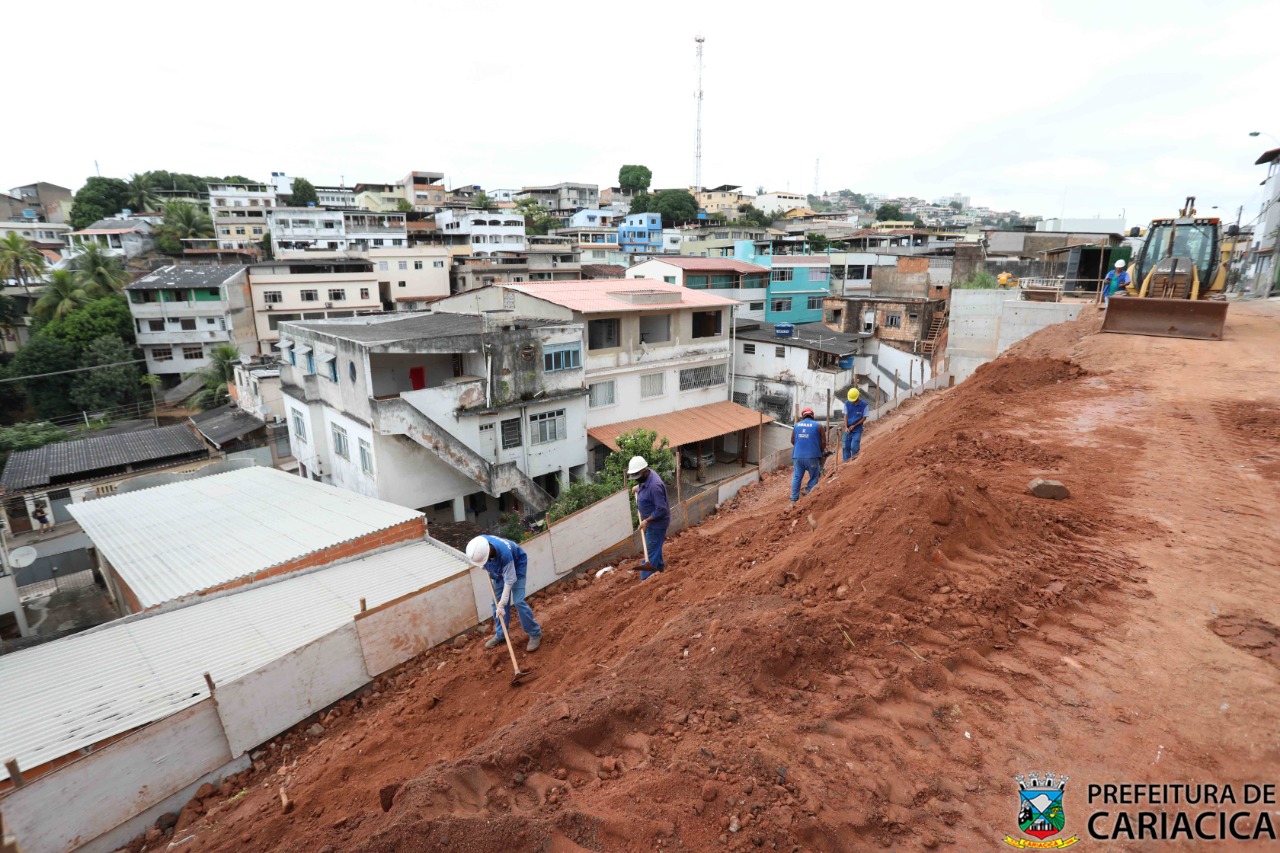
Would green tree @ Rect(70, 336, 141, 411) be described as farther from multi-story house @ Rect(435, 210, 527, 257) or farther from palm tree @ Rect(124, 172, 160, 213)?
palm tree @ Rect(124, 172, 160, 213)

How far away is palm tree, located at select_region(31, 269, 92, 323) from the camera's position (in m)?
35.8

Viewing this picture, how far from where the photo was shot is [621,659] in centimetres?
574

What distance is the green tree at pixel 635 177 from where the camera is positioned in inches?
3346

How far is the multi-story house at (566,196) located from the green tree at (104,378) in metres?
54.7

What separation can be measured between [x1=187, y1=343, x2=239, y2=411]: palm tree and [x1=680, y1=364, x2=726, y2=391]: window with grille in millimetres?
24151

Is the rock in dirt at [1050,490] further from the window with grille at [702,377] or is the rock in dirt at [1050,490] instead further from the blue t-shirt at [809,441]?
the window with grille at [702,377]

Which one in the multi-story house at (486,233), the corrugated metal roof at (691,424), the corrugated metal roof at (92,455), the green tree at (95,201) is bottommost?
the corrugated metal roof at (92,455)

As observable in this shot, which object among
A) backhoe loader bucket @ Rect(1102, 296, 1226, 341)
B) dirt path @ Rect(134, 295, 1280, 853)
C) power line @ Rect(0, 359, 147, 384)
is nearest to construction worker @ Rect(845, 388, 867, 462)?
dirt path @ Rect(134, 295, 1280, 853)

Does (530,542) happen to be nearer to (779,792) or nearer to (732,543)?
(732,543)

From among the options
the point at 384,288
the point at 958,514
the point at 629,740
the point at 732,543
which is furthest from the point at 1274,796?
the point at 384,288

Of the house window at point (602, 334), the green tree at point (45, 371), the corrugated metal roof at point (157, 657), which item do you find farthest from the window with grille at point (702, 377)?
the green tree at point (45, 371)

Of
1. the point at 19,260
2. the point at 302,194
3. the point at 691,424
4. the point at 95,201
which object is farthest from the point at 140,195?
the point at 691,424

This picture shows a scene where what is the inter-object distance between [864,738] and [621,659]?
7.64ft

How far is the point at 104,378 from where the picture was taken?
3397 cm
